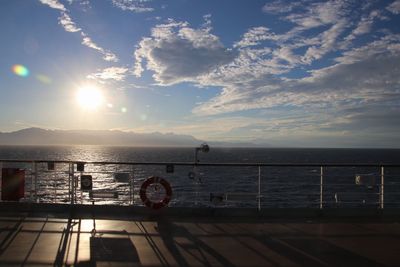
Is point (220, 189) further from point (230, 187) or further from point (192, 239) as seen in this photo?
point (192, 239)

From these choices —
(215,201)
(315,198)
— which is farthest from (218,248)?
(315,198)

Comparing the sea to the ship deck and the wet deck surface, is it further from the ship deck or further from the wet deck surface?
the wet deck surface

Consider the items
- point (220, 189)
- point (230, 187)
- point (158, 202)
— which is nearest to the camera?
point (158, 202)

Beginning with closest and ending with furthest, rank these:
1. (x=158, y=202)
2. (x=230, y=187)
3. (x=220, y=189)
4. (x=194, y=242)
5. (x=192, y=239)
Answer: (x=194, y=242)
(x=192, y=239)
(x=158, y=202)
(x=220, y=189)
(x=230, y=187)

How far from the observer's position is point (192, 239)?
6621 mm

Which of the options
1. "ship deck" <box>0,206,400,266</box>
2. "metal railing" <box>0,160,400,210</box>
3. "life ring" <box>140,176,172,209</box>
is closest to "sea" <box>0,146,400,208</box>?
"metal railing" <box>0,160,400,210</box>

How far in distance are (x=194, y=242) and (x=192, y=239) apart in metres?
0.19

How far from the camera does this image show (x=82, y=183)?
30.4 feet

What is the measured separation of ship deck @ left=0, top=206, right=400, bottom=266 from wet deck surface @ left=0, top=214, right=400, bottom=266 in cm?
1

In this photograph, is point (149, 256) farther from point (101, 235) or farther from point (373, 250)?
point (373, 250)

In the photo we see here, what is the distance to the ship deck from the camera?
5.56 meters

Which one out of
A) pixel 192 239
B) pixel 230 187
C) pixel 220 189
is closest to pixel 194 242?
pixel 192 239

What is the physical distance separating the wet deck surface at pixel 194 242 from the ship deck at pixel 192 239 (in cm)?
1

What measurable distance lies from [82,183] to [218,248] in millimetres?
4179
